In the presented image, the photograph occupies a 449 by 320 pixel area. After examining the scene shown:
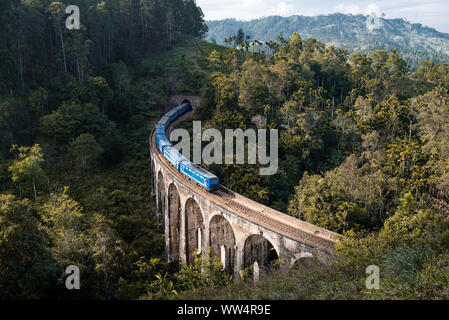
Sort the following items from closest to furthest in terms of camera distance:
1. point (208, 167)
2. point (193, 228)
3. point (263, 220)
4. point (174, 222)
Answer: point (263, 220) < point (193, 228) < point (174, 222) < point (208, 167)

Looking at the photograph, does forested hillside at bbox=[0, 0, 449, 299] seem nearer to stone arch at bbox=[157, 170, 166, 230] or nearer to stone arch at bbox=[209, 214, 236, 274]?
stone arch at bbox=[157, 170, 166, 230]

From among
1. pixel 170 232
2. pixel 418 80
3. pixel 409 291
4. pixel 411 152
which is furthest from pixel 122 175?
pixel 418 80

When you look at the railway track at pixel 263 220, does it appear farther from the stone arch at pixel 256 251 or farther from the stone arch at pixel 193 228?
the stone arch at pixel 193 228

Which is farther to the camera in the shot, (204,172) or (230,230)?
(204,172)

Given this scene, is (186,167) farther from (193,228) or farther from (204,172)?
(193,228)

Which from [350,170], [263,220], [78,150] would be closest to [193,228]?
[263,220]

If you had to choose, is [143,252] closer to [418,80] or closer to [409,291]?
[409,291]

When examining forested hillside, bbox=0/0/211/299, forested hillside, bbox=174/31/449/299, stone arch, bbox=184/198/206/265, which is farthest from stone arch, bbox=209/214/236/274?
forested hillside, bbox=174/31/449/299
